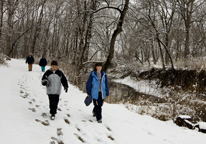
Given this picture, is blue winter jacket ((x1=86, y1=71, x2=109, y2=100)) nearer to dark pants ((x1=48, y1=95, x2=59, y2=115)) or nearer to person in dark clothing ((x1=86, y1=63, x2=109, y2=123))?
person in dark clothing ((x1=86, y1=63, x2=109, y2=123))

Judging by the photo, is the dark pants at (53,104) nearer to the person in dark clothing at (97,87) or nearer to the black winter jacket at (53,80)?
the black winter jacket at (53,80)

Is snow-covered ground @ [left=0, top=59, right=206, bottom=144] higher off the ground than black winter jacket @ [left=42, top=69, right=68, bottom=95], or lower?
lower

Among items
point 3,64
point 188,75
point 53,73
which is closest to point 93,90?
point 53,73

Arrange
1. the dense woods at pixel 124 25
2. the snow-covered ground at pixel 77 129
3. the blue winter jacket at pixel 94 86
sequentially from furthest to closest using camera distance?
the dense woods at pixel 124 25 < the blue winter jacket at pixel 94 86 < the snow-covered ground at pixel 77 129

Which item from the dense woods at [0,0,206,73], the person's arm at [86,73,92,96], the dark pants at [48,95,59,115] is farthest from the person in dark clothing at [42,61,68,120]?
the dense woods at [0,0,206,73]

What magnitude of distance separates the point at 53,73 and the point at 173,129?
3745 millimetres

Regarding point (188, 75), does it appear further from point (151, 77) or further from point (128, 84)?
point (128, 84)

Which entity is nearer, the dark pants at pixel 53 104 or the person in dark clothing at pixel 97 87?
the dark pants at pixel 53 104

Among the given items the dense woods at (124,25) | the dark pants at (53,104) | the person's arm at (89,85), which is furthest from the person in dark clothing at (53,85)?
the dense woods at (124,25)

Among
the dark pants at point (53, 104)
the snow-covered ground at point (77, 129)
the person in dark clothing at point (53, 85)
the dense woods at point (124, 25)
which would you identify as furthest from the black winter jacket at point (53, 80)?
the dense woods at point (124, 25)

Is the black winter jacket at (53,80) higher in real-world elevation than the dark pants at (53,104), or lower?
higher

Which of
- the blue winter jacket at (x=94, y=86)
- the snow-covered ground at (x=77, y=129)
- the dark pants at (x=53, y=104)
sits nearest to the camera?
the snow-covered ground at (x=77, y=129)

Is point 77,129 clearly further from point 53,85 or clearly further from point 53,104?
point 53,85

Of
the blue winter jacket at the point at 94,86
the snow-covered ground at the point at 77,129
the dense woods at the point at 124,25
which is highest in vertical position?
the dense woods at the point at 124,25
